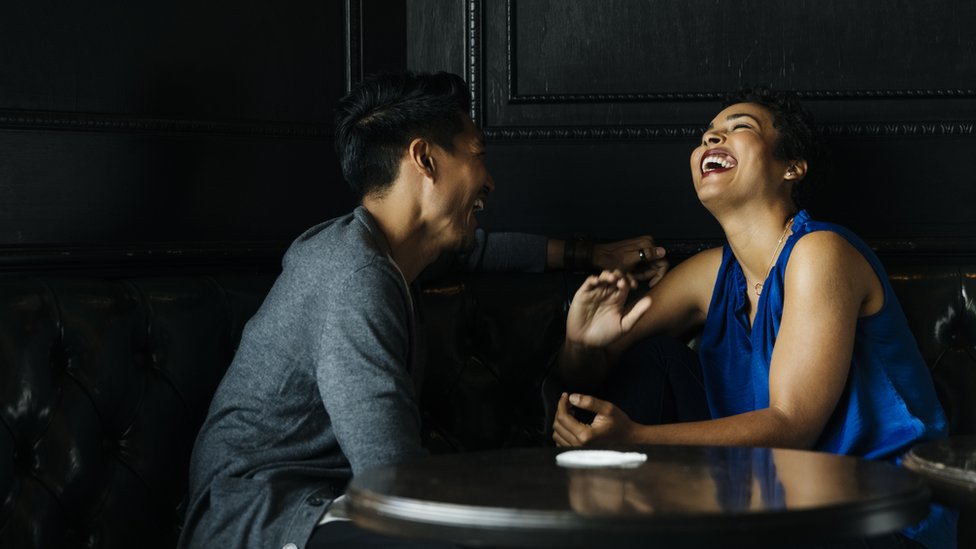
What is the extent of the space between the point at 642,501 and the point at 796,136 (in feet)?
4.70

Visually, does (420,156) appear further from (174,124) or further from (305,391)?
(174,124)

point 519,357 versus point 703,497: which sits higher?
point 703,497

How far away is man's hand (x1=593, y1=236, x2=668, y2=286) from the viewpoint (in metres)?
2.67

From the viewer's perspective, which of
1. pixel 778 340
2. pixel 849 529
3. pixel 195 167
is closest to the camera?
pixel 849 529

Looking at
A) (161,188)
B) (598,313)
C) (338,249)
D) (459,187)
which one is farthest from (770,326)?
(161,188)

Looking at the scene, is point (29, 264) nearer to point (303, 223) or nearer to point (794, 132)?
point (303, 223)

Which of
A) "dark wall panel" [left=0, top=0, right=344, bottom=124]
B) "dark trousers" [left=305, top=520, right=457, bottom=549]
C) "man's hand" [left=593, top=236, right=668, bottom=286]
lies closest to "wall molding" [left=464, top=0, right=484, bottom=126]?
"dark wall panel" [left=0, top=0, right=344, bottom=124]

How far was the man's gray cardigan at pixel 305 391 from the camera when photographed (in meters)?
1.79

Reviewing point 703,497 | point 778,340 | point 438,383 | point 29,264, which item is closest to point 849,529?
point 703,497

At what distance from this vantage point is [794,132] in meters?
2.52

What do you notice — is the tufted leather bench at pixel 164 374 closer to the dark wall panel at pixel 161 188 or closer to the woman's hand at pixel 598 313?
the woman's hand at pixel 598 313

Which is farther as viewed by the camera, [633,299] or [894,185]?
[894,185]

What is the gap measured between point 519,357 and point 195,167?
861 millimetres

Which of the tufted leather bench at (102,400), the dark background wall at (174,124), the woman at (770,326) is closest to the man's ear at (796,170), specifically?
the woman at (770,326)
